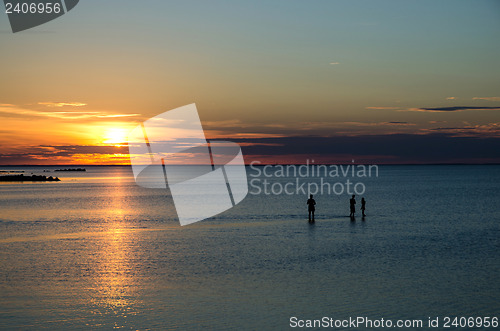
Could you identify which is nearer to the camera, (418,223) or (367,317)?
(367,317)

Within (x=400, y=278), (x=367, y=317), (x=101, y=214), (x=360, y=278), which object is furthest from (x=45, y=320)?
(x=101, y=214)

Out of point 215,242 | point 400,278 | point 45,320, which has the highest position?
point 45,320

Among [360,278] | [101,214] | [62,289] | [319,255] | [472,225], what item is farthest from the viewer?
[101,214]

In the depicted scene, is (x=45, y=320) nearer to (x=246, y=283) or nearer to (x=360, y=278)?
(x=246, y=283)

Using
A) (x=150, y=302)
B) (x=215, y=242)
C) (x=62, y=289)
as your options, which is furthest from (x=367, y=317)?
(x=215, y=242)

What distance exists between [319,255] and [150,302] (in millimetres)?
10250

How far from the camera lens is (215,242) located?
28.3 metres

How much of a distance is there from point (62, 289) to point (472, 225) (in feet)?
99.0

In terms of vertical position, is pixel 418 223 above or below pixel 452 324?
below

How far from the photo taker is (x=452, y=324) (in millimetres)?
13570

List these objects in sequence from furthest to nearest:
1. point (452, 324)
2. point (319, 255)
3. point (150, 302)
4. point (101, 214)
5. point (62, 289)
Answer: point (101, 214), point (319, 255), point (62, 289), point (150, 302), point (452, 324)

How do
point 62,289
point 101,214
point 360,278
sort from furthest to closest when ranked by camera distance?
1. point 101,214
2. point 360,278
3. point 62,289

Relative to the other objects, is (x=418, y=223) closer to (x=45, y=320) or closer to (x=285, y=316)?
(x=285, y=316)

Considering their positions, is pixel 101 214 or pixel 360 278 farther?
pixel 101 214
